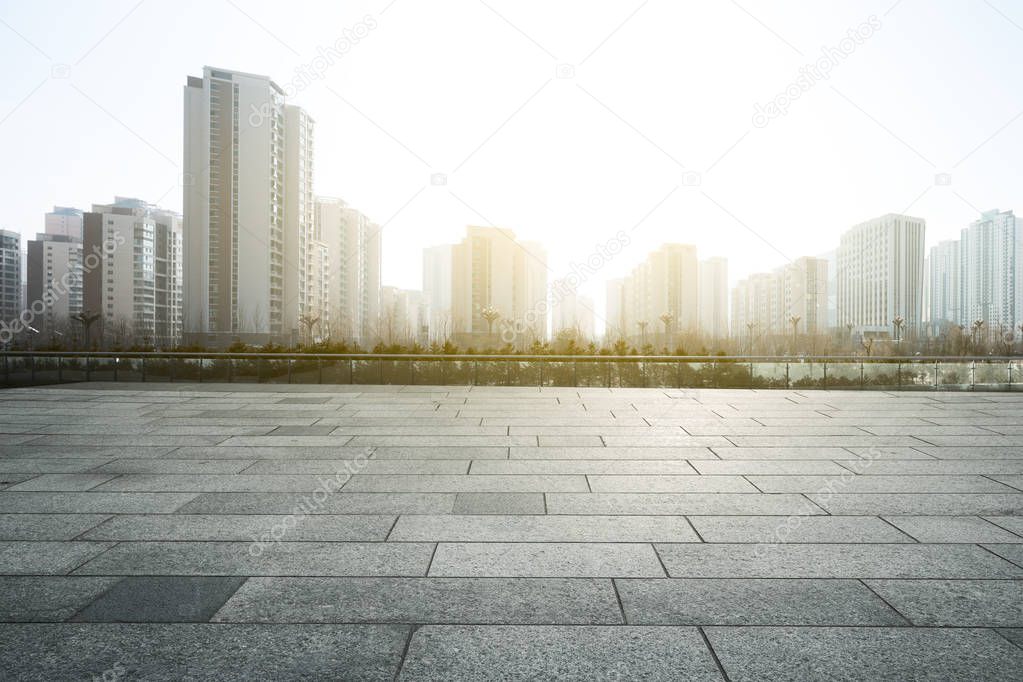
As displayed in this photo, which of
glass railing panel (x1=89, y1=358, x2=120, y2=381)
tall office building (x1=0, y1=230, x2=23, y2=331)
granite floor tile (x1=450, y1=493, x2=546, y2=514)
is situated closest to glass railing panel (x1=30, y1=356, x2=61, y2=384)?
glass railing panel (x1=89, y1=358, x2=120, y2=381)

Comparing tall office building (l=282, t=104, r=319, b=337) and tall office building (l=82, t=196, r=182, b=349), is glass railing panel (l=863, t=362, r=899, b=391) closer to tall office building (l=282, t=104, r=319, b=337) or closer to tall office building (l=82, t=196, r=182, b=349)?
tall office building (l=282, t=104, r=319, b=337)

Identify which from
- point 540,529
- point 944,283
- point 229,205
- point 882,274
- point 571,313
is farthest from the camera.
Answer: point 571,313

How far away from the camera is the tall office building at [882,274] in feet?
151

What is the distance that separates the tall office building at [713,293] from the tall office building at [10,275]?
3537 inches

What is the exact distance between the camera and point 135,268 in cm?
8619

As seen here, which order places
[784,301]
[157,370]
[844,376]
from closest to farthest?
[844,376], [157,370], [784,301]

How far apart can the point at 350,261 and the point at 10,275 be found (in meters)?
50.5

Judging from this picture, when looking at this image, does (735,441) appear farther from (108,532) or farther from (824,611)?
(108,532)

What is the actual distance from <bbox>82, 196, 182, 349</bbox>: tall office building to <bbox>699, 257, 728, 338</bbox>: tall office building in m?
67.3

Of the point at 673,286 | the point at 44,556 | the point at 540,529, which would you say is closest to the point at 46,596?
the point at 44,556

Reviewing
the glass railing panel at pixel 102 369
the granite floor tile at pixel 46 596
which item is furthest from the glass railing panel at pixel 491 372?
the granite floor tile at pixel 46 596

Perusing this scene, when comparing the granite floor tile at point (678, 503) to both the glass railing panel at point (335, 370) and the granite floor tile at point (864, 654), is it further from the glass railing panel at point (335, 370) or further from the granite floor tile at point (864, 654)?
the glass railing panel at point (335, 370)

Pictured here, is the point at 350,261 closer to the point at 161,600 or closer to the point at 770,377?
the point at 770,377

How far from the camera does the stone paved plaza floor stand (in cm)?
288
